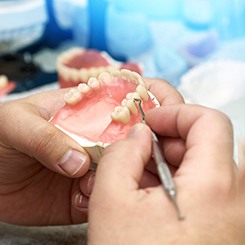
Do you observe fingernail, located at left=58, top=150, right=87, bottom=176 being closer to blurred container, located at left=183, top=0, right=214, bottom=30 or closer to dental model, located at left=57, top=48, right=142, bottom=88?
dental model, located at left=57, top=48, right=142, bottom=88

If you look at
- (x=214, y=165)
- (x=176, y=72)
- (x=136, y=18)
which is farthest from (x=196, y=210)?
(x=136, y=18)

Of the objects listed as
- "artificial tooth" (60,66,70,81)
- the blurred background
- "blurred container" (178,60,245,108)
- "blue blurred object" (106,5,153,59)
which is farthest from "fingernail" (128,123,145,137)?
"blue blurred object" (106,5,153,59)

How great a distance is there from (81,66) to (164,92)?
75 centimetres

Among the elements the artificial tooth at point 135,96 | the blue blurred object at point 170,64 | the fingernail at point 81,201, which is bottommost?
the blue blurred object at point 170,64

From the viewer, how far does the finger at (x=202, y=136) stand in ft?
1.71

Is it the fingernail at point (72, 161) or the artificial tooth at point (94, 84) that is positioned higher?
the artificial tooth at point (94, 84)

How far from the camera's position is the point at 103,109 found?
72cm

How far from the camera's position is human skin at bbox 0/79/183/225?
69 centimetres

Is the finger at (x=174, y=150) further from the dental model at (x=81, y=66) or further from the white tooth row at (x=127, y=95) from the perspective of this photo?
the dental model at (x=81, y=66)

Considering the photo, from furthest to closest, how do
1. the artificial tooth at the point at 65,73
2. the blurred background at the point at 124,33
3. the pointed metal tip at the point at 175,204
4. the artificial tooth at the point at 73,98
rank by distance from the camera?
the blurred background at the point at 124,33, the artificial tooth at the point at 65,73, the artificial tooth at the point at 73,98, the pointed metal tip at the point at 175,204

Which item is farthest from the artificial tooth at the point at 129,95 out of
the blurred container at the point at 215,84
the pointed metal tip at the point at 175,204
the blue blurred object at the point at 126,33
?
the blue blurred object at the point at 126,33

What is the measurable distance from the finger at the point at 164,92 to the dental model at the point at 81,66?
0.53m

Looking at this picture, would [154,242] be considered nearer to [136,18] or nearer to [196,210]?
[196,210]

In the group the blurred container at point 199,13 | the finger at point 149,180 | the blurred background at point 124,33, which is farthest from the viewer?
the blurred container at point 199,13
